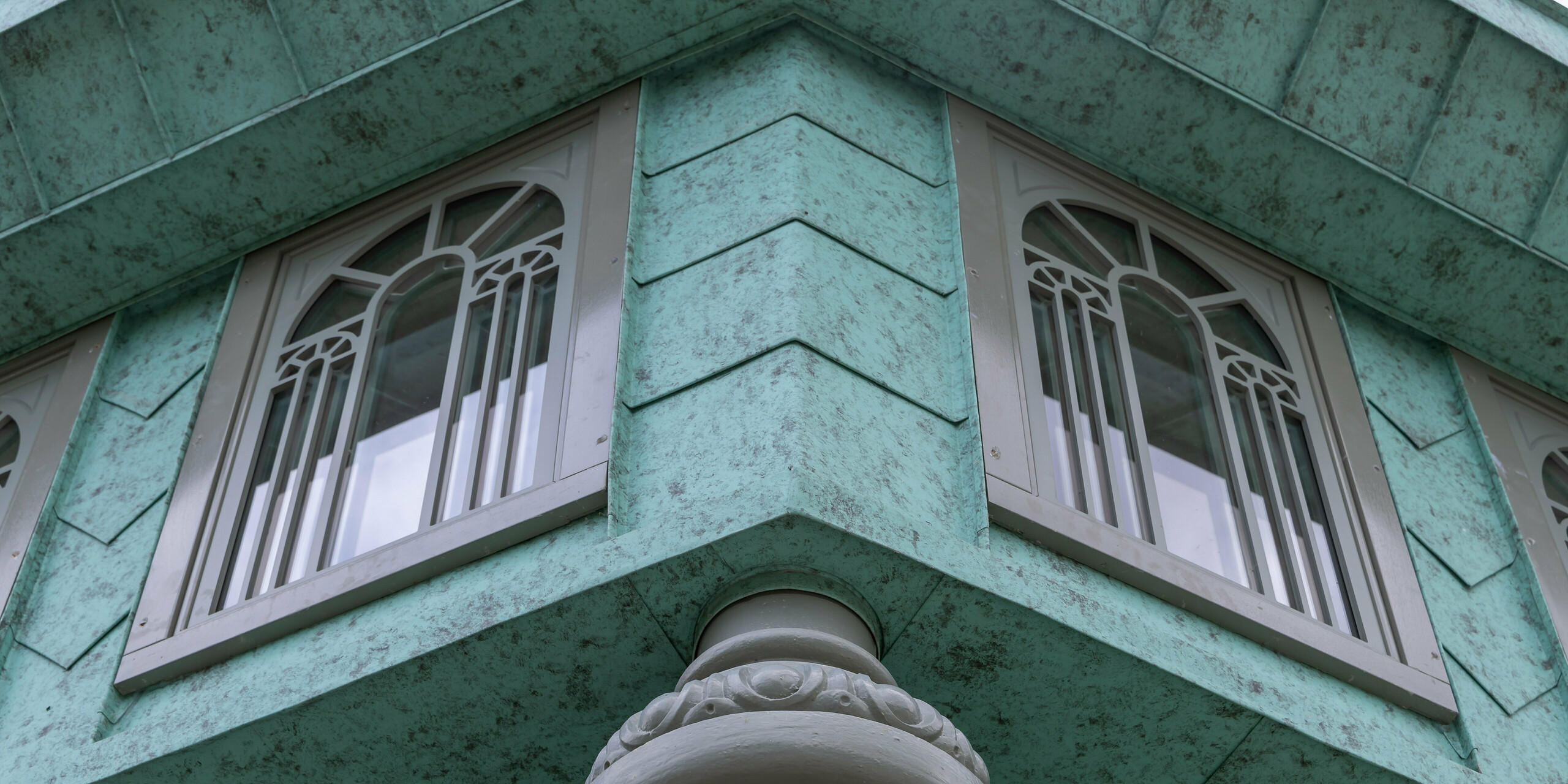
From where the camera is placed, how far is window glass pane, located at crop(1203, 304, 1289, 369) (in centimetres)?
501

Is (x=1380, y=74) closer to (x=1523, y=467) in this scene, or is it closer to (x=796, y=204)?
(x=1523, y=467)

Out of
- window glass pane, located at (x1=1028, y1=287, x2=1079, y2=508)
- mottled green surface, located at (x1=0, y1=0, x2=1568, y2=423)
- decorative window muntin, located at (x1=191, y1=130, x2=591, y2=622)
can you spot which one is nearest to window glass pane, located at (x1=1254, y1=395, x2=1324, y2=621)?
window glass pane, located at (x1=1028, y1=287, x2=1079, y2=508)

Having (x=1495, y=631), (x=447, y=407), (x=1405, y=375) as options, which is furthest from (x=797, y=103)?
(x=1495, y=631)

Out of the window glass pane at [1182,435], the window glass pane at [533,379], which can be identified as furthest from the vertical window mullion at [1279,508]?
the window glass pane at [533,379]

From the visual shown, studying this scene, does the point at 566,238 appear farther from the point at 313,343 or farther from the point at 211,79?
the point at 211,79

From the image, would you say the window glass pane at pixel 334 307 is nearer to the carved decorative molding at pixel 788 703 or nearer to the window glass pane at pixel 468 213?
the window glass pane at pixel 468 213

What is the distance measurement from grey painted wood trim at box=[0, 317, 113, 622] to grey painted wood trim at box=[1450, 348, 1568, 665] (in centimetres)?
429

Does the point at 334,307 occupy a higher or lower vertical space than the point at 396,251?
lower

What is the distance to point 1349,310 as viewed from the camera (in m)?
5.39

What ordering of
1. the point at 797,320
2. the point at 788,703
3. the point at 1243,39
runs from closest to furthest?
1. the point at 788,703
2. the point at 797,320
3. the point at 1243,39

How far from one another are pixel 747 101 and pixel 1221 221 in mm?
1614

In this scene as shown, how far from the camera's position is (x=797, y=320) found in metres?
3.80

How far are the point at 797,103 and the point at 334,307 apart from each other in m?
1.57

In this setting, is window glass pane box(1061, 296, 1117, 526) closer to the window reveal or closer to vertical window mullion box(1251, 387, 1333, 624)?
vertical window mullion box(1251, 387, 1333, 624)
